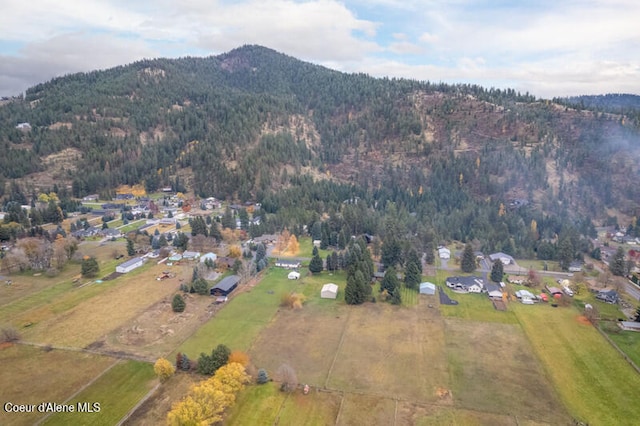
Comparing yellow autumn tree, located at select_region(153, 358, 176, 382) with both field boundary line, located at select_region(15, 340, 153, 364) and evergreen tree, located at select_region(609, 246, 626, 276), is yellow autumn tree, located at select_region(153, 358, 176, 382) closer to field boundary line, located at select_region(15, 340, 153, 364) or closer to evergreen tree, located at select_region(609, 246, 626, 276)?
field boundary line, located at select_region(15, 340, 153, 364)

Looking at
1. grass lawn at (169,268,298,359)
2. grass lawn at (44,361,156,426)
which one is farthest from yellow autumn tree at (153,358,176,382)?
grass lawn at (169,268,298,359)

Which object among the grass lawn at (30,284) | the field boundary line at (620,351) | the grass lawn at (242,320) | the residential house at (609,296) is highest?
the residential house at (609,296)

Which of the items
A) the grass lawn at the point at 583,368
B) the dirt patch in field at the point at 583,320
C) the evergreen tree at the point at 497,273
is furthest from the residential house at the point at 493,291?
the dirt patch in field at the point at 583,320

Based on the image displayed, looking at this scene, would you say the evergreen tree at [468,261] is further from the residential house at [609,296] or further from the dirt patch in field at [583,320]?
the dirt patch in field at [583,320]

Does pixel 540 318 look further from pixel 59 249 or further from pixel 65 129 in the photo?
pixel 65 129

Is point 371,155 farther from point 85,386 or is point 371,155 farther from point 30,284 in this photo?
point 85,386
